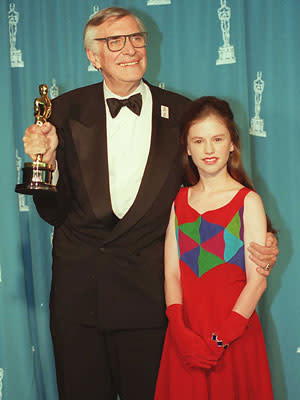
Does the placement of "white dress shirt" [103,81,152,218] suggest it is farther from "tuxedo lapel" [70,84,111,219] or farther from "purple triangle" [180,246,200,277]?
"purple triangle" [180,246,200,277]

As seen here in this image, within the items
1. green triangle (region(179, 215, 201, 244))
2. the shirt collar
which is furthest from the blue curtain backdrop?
green triangle (region(179, 215, 201, 244))

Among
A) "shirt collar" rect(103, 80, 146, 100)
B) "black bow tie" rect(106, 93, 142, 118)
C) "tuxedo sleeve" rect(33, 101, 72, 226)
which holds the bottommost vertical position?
"tuxedo sleeve" rect(33, 101, 72, 226)

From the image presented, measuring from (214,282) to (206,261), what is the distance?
0.07 m

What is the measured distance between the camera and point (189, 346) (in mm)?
1518

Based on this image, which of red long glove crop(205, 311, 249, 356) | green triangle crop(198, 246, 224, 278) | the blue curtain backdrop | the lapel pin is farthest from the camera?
the blue curtain backdrop

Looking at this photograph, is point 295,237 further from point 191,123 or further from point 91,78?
point 91,78

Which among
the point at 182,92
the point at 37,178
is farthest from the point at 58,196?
the point at 182,92

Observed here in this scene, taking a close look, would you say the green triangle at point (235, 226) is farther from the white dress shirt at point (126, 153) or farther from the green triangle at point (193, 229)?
the white dress shirt at point (126, 153)

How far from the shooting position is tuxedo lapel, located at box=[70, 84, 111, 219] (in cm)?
169

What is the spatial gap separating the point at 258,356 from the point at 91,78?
1.59 meters

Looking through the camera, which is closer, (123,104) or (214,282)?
(214,282)

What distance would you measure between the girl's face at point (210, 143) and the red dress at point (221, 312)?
13 cm

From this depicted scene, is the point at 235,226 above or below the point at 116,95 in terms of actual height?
below

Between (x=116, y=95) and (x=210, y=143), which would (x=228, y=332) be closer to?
(x=210, y=143)
